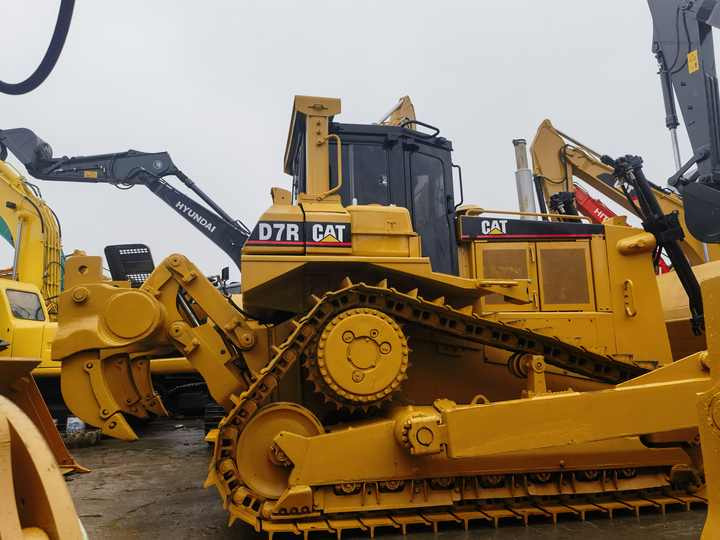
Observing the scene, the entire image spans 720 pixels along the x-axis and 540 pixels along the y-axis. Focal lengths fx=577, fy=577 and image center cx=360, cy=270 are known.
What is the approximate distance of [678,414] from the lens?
363cm

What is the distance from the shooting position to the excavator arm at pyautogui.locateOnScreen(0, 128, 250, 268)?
1339cm

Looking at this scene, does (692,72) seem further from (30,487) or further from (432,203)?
(30,487)

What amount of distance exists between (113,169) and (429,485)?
12350mm

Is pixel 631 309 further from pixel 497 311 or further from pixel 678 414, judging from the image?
pixel 678 414

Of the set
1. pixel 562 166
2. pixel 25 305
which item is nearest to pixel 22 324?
pixel 25 305

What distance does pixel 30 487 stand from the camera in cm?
147

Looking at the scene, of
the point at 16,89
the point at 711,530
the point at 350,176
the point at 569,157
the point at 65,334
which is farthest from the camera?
the point at 569,157

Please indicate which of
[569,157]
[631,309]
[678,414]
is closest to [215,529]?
[678,414]

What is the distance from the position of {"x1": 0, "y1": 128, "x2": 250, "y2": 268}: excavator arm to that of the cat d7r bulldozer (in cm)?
853

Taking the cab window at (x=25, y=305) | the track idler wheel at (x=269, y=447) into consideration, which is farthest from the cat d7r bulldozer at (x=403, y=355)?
the cab window at (x=25, y=305)

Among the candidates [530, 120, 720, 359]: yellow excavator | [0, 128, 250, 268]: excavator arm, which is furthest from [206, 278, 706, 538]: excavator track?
[0, 128, 250, 268]: excavator arm

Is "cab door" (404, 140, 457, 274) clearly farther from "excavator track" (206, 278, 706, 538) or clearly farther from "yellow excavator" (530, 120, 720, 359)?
"yellow excavator" (530, 120, 720, 359)

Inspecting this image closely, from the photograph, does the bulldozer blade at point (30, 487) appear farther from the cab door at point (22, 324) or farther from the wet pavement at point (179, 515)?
the cab door at point (22, 324)

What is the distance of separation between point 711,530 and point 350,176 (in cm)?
368
